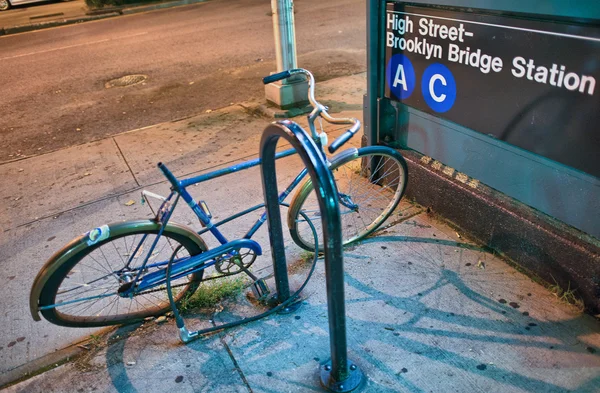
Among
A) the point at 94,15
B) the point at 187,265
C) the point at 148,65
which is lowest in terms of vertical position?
the point at 148,65

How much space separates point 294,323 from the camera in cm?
296

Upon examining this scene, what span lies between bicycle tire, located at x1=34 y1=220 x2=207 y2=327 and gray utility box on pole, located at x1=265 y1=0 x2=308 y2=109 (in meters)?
2.86

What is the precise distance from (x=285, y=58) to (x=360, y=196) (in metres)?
2.32

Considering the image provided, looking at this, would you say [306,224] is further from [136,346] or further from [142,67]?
[142,67]

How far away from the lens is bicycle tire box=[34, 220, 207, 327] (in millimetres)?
2701

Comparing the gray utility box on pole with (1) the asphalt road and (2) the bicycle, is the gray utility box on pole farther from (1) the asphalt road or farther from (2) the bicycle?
(2) the bicycle

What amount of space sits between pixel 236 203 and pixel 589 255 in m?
2.65

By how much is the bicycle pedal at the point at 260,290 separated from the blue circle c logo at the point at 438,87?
5.64ft

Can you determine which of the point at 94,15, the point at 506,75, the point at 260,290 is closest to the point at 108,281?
the point at 260,290

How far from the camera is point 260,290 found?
3.07 meters

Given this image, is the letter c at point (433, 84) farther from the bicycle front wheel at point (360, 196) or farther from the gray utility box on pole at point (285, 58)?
the gray utility box on pole at point (285, 58)

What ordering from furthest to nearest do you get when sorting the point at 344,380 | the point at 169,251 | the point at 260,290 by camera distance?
the point at 169,251
the point at 260,290
the point at 344,380

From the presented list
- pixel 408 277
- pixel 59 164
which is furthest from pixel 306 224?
pixel 59 164

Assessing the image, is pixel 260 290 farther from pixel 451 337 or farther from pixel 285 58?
pixel 285 58
